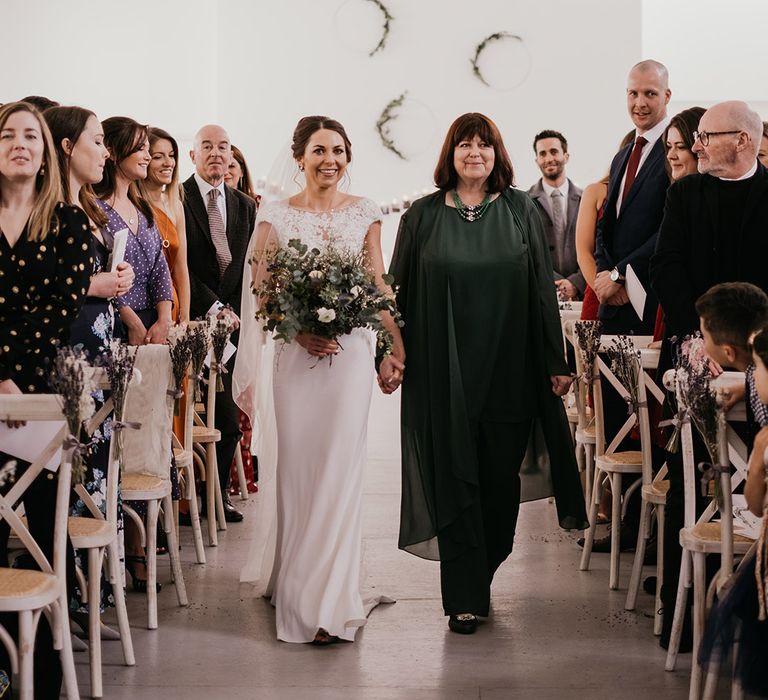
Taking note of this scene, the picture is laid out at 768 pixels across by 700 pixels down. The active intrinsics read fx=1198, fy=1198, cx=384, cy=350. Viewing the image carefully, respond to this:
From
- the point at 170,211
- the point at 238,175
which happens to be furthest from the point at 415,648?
the point at 238,175

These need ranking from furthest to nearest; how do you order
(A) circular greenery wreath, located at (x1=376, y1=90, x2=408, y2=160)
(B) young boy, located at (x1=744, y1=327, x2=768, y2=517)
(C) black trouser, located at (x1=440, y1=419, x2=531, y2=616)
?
(A) circular greenery wreath, located at (x1=376, y1=90, x2=408, y2=160) < (C) black trouser, located at (x1=440, y1=419, x2=531, y2=616) < (B) young boy, located at (x1=744, y1=327, x2=768, y2=517)

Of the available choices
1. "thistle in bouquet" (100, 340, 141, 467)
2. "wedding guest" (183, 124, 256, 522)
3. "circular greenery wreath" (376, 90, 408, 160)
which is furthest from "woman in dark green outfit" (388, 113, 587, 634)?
"circular greenery wreath" (376, 90, 408, 160)

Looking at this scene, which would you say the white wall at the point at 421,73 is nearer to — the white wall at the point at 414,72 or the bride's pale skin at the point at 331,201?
the white wall at the point at 414,72

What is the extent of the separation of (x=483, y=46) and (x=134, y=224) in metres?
9.62

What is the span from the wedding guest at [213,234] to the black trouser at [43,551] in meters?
3.13

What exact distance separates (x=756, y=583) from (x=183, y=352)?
2.54 metres

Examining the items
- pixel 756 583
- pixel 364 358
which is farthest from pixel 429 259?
pixel 756 583

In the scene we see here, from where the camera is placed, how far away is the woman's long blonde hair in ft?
12.5

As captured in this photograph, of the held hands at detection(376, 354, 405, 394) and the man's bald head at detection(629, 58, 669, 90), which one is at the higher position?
the man's bald head at detection(629, 58, 669, 90)

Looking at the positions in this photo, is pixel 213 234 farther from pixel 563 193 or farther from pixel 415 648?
pixel 415 648

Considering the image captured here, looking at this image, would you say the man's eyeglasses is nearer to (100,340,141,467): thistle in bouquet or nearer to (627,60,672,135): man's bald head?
(627,60,672,135): man's bald head

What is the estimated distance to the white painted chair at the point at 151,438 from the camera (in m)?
4.67

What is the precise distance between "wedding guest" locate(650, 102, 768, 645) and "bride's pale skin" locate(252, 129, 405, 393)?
1061 mm

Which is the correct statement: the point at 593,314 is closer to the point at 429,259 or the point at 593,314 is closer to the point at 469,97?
the point at 429,259
